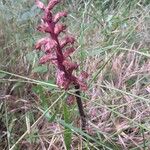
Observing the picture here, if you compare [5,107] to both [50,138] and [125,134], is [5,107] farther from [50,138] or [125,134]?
[125,134]

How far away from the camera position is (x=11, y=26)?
2.32 meters

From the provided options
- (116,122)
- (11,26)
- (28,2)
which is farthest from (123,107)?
(28,2)

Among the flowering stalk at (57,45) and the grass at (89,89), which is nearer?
the flowering stalk at (57,45)

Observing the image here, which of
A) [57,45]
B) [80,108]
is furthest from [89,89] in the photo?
[57,45]

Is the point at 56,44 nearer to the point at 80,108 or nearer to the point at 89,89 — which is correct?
the point at 80,108

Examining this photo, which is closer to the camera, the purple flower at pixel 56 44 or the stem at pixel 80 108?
the purple flower at pixel 56 44

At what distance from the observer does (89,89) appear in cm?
177

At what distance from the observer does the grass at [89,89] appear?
5.17 feet

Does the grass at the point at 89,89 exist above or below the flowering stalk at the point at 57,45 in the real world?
below

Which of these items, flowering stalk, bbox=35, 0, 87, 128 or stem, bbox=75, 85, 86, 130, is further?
stem, bbox=75, 85, 86, 130

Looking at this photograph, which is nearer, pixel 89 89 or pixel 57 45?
pixel 57 45

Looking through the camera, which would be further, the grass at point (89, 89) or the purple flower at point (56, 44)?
the grass at point (89, 89)

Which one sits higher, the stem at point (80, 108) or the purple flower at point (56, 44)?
the purple flower at point (56, 44)

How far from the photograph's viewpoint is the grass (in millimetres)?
1577
